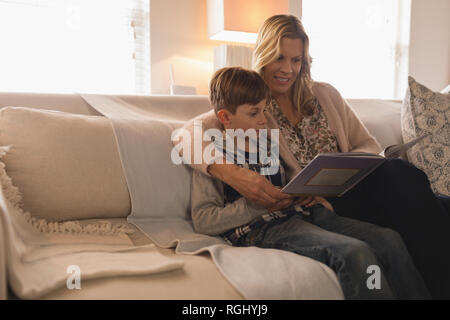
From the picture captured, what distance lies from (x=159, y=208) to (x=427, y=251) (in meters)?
0.68

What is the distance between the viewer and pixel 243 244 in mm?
981

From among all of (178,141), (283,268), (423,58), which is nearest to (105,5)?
(178,141)

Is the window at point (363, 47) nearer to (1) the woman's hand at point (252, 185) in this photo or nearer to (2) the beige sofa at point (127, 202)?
(2) the beige sofa at point (127, 202)

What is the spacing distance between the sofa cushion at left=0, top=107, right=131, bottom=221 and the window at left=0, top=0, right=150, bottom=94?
95 cm

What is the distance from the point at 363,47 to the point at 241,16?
1685 mm

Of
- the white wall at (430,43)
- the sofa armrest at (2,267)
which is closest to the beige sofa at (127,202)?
the sofa armrest at (2,267)

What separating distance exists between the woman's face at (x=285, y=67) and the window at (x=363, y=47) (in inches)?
76.6

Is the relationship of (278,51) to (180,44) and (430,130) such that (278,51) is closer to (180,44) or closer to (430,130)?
(430,130)

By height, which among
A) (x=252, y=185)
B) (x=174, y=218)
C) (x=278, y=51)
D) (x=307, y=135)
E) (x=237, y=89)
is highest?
(x=278, y=51)

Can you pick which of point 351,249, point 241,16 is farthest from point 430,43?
point 351,249

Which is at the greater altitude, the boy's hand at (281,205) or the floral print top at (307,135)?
the floral print top at (307,135)

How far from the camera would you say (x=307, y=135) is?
125 centimetres

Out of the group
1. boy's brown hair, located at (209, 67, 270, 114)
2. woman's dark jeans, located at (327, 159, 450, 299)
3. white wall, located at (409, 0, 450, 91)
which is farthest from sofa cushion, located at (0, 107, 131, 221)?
white wall, located at (409, 0, 450, 91)

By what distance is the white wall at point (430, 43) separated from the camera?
10.6ft
